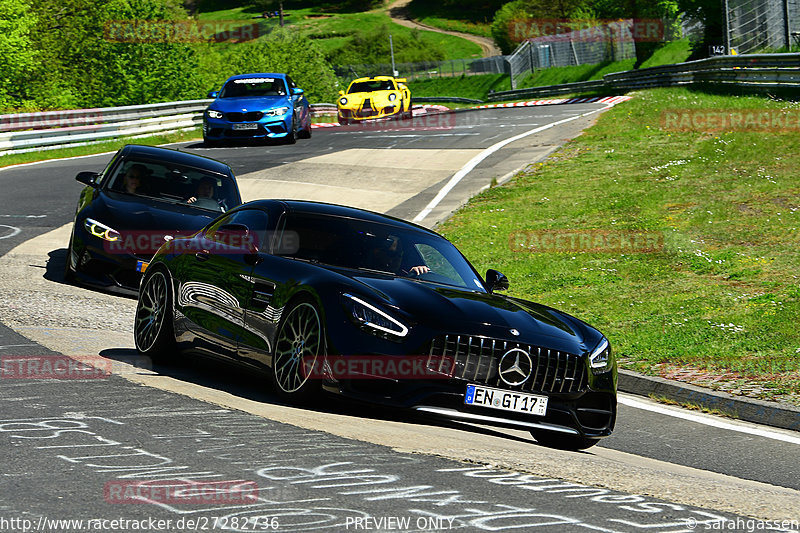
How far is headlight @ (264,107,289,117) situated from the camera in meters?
29.6

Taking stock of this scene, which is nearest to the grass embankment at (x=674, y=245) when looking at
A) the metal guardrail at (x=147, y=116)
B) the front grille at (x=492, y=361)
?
the front grille at (x=492, y=361)

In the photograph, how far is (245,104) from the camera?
29547 mm

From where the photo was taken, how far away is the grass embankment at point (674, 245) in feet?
35.9

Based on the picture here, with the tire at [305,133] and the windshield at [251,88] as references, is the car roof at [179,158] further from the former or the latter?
the tire at [305,133]

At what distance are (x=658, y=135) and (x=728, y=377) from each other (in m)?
18.8

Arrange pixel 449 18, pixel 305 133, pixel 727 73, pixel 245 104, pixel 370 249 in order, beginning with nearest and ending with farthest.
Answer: pixel 370 249 → pixel 245 104 → pixel 305 133 → pixel 727 73 → pixel 449 18

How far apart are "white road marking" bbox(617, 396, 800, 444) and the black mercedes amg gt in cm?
150

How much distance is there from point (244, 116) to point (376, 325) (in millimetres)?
23222

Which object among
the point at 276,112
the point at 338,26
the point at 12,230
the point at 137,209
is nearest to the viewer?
the point at 137,209

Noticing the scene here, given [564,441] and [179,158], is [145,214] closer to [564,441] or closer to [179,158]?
[179,158]

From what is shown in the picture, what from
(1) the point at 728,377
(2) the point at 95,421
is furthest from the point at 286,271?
(1) the point at 728,377

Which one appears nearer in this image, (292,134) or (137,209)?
(137,209)

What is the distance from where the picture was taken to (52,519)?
4.39 m

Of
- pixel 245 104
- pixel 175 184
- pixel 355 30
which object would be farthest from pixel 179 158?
pixel 355 30
